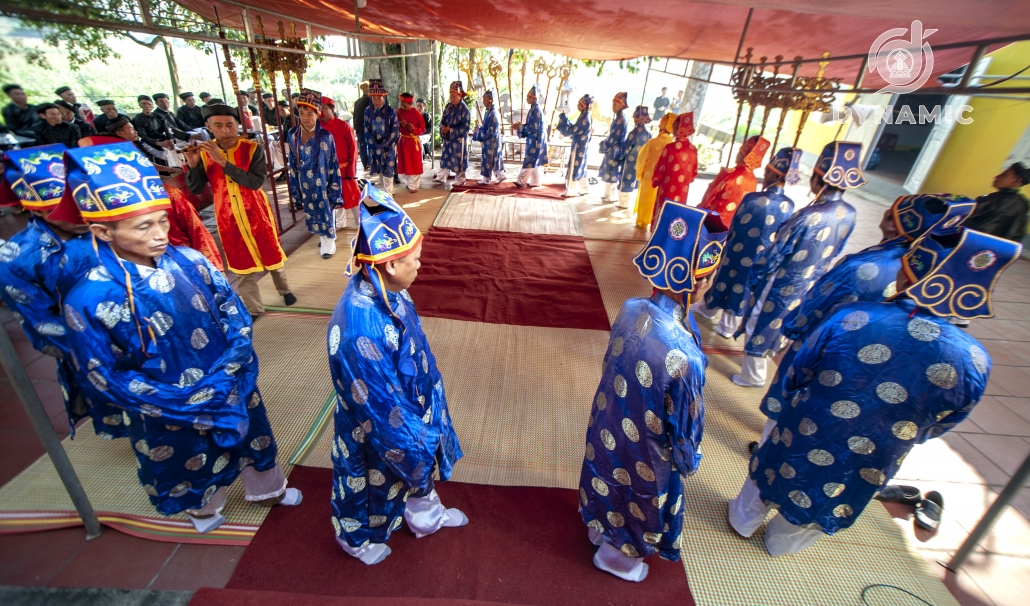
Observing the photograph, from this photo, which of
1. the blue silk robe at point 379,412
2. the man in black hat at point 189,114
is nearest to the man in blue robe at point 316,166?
the blue silk robe at point 379,412

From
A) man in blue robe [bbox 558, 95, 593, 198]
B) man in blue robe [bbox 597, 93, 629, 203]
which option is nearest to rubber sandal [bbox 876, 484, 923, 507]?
man in blue robe [bbox 597, 93, 629, 203]

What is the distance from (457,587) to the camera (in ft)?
6.74

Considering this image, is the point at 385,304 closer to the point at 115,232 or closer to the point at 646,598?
the point at 115,232

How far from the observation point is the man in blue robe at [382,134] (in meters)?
7.18

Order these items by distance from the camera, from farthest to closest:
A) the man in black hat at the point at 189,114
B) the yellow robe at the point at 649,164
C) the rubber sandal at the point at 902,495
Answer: the man in black hat at the point at 189,114 → the yellow robe at the point at 649,164 → the rubber sandal at the point at 902,495

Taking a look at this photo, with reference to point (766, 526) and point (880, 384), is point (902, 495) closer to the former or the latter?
point (766, 526)

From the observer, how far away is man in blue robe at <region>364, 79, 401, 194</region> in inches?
283

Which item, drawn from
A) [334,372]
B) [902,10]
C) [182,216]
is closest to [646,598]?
[334,372]

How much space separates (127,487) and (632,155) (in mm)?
7473

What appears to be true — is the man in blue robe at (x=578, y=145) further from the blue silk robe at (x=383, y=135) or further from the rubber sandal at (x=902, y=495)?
the rubber sandal at (x=902, y=495)

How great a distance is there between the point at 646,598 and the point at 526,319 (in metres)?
2.76

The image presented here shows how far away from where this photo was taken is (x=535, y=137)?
8.42 m

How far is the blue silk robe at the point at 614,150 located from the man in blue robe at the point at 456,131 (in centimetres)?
262
